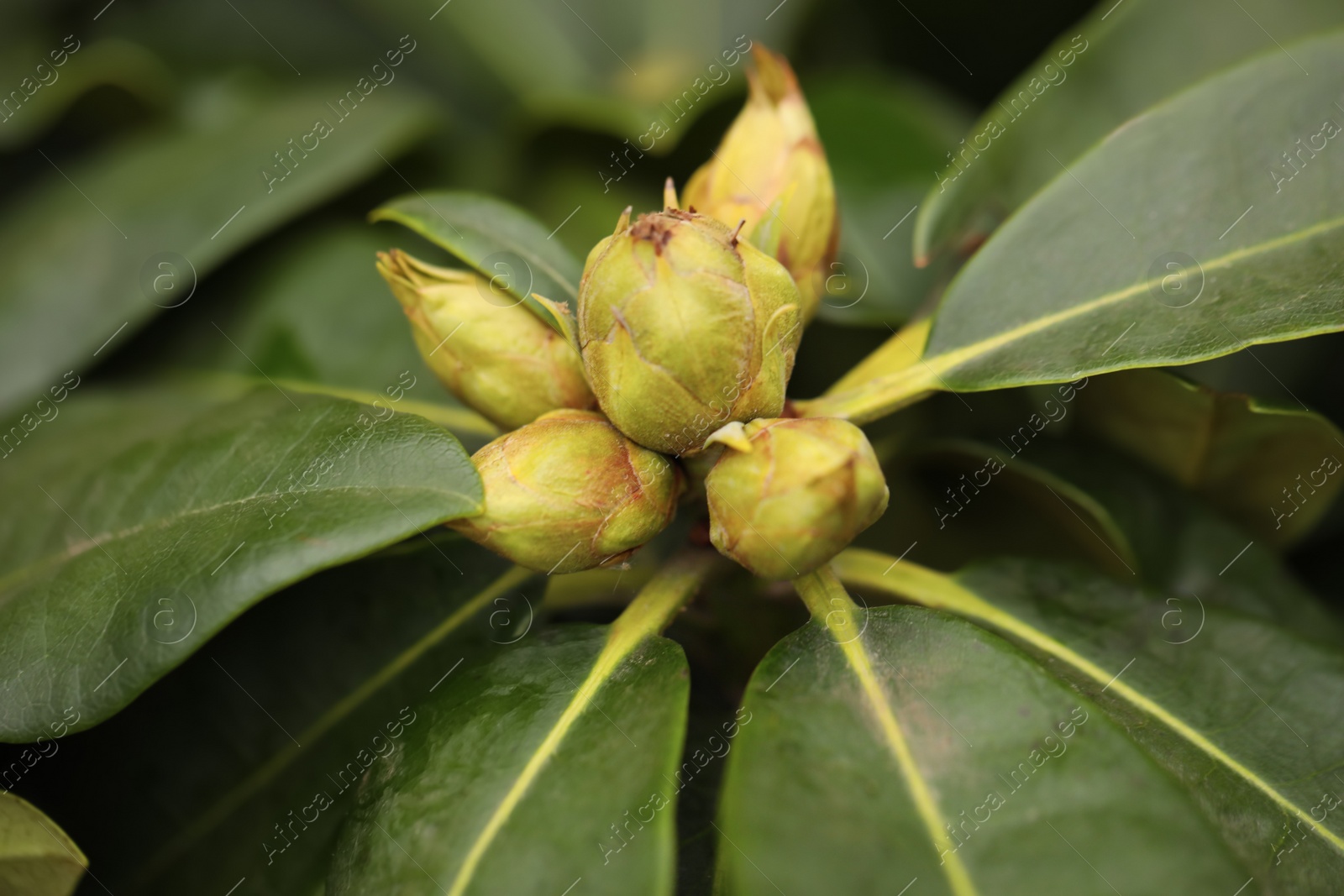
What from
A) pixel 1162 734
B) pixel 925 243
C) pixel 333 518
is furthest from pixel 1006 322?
pixel 333 518

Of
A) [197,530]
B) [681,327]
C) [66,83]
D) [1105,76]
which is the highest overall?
[66,83]

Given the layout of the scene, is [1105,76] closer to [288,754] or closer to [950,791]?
[950,791]

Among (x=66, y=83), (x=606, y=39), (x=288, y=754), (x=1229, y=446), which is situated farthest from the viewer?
(x=606, y=39)

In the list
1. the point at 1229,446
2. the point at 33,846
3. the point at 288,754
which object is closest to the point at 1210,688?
the point at 1229,446

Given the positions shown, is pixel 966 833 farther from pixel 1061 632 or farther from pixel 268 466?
pixel 268 466

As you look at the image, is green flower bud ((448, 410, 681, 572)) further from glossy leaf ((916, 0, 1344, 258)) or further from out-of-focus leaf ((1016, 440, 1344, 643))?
glossy leaf ((916, 0, 1344, 258))

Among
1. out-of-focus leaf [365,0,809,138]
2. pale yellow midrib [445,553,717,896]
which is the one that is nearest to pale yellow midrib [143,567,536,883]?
pale yellow midrib [445,553,717,896]
